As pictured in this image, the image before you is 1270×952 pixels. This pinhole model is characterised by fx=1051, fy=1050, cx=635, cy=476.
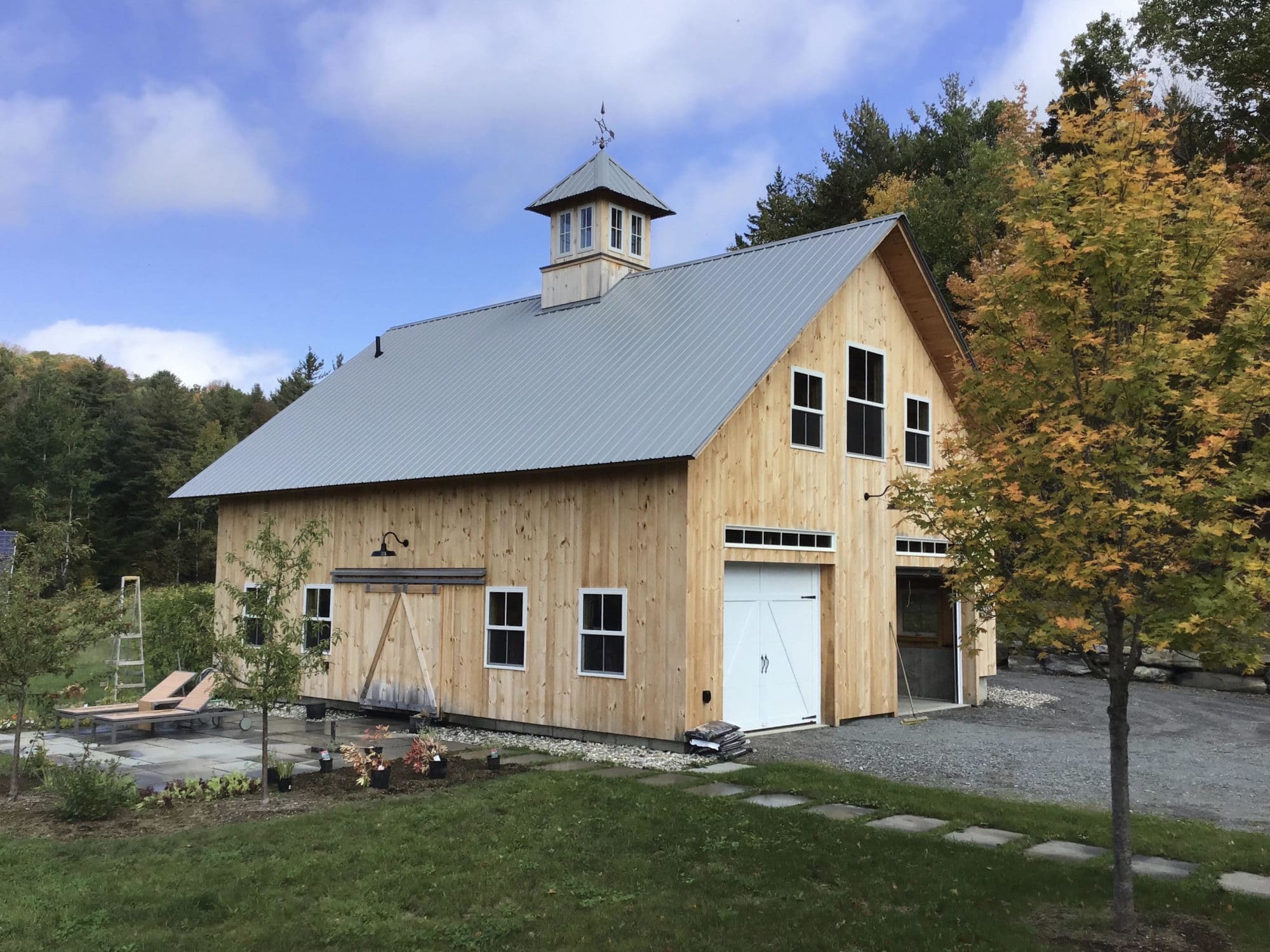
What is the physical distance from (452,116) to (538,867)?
16824 millimetres

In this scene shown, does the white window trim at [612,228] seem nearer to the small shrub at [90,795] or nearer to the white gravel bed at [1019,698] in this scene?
the white gravel bed at [1019,698]

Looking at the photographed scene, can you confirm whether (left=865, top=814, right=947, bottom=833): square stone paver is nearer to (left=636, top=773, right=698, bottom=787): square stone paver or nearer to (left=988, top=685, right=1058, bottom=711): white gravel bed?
(left=636, top=773, right=698, bottom=787): square stone paver

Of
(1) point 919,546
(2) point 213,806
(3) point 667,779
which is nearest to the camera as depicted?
(2) point 213,806

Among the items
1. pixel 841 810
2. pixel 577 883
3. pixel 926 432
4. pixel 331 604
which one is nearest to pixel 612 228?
pixel 926 432

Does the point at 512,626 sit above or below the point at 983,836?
above

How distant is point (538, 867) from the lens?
7895 mm

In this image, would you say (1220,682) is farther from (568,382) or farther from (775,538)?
(568,382)

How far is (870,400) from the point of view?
17.4m

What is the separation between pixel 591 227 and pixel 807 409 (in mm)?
6540

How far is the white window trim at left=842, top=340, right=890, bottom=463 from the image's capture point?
16.8m

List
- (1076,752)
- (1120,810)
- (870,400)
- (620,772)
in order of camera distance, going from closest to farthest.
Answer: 1. (1120,810)
2. (620,772)
3. (1076,752)
4. (870,400)

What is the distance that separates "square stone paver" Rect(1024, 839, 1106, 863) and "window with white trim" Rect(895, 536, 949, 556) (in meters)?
9.10

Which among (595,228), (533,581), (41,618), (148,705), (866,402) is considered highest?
(595,228)

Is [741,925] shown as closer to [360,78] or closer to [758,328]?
[758,328]
